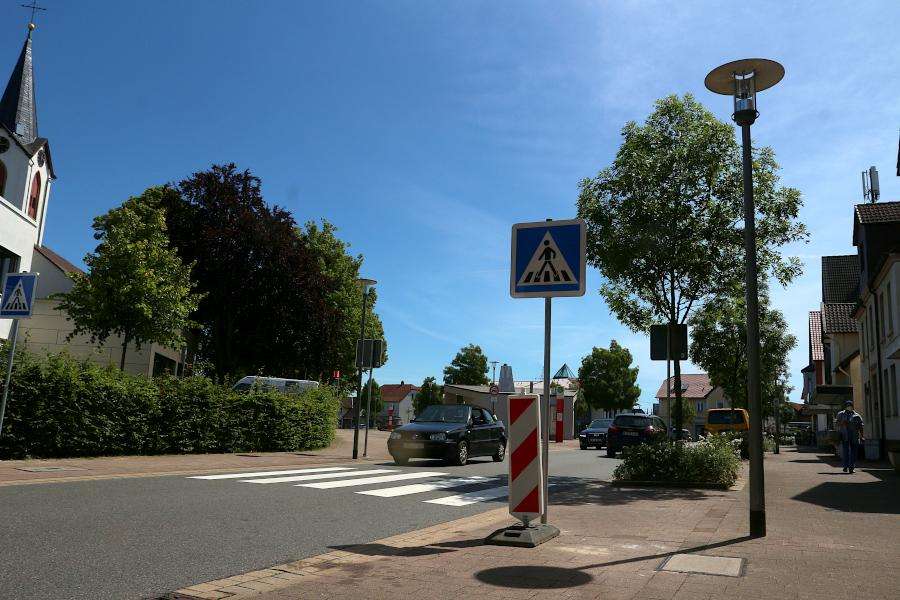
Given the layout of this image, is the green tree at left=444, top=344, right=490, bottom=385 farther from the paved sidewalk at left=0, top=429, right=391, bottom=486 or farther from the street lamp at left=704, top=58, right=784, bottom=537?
the street lamp at left=704, top=58, right=784, bottom=537

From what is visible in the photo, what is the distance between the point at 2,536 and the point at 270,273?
27.8m

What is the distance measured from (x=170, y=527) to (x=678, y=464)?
8.77 metres

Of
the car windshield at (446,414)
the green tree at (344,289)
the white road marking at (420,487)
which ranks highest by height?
the green tree at (344,289)

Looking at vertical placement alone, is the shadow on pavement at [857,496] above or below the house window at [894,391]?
below

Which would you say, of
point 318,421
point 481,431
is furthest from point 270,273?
point 481,431

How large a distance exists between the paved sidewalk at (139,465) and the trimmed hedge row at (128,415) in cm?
39

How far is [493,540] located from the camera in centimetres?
650

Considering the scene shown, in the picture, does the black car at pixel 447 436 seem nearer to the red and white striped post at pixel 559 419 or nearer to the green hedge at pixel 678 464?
the green hedge at pixel 678 464

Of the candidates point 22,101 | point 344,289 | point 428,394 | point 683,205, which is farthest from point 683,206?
point 428,394

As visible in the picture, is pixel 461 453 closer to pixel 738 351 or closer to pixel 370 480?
pixel 370 480

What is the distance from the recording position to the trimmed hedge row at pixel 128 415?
13359mm

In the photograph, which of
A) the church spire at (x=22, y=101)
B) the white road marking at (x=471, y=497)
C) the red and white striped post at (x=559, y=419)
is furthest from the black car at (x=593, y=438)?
the church spire at (x=22, y=101)

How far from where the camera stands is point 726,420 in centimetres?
3244

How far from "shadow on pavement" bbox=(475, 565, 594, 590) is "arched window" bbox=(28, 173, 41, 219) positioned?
46.6 m
